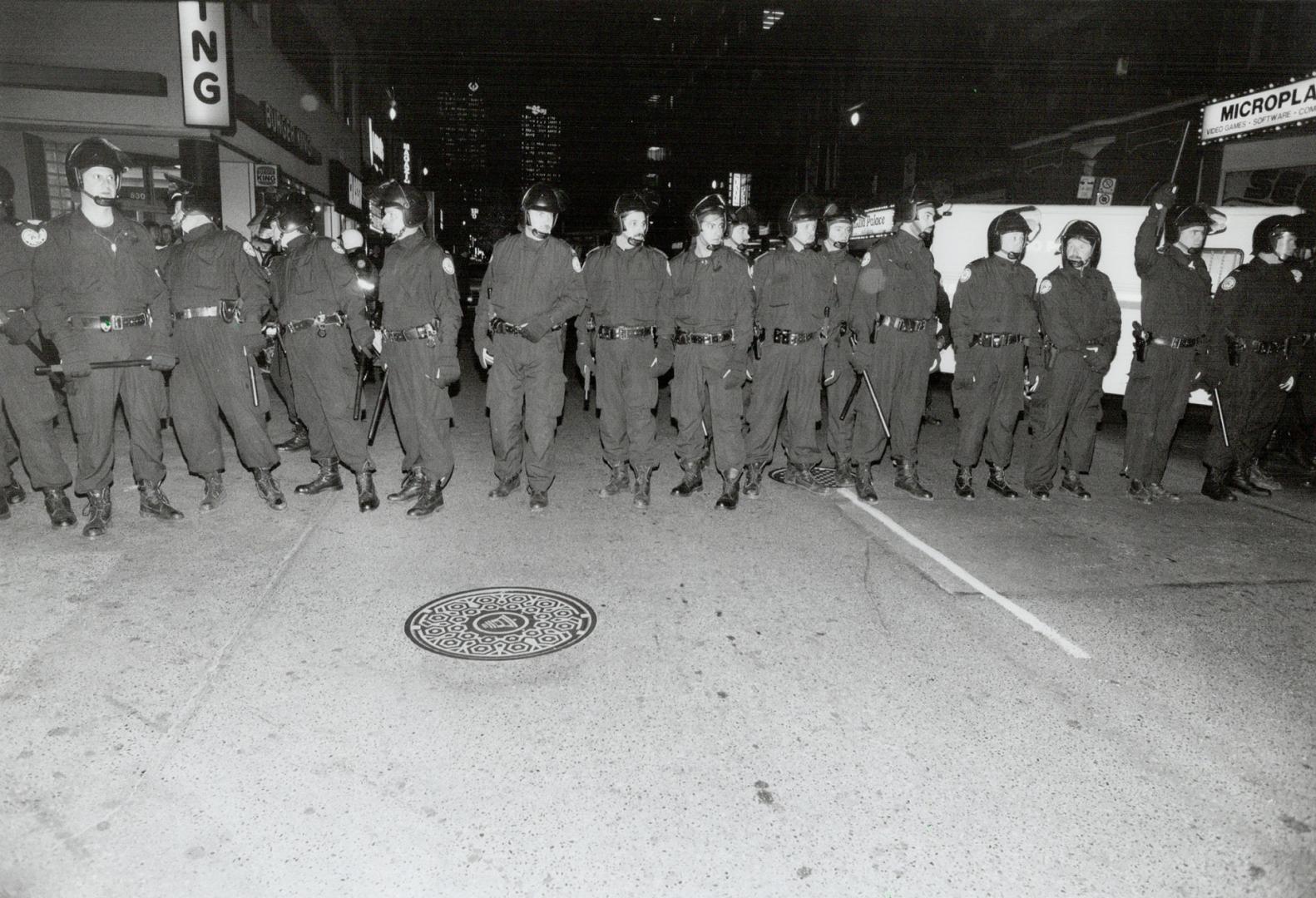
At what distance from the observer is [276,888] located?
2.42 metres

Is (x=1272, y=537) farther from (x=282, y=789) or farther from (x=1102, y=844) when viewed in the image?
(x=282, y=789)

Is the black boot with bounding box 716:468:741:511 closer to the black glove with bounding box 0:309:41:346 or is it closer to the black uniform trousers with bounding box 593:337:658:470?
the black uniform trousers with bounding box 593:337:658:470

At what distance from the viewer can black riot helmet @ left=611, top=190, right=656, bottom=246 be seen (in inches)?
251

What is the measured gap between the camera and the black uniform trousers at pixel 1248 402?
710 cm

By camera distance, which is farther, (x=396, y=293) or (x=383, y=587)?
(x=396, y=293)

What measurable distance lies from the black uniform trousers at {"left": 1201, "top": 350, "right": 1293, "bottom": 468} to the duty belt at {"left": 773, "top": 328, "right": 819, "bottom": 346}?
3.61m

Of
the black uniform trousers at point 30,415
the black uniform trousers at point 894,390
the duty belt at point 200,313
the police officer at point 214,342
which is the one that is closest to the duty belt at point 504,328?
the police officer at point 214,342

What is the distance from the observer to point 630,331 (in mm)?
6504

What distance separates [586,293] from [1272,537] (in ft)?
17.5

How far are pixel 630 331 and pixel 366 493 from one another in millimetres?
2339

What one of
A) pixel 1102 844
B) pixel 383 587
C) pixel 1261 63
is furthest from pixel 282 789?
pixel 1261 63

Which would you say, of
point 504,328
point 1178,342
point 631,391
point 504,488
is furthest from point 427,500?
point 1178,342

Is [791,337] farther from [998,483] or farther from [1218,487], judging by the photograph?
[1218,487]

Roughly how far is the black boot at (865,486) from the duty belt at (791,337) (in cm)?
116
